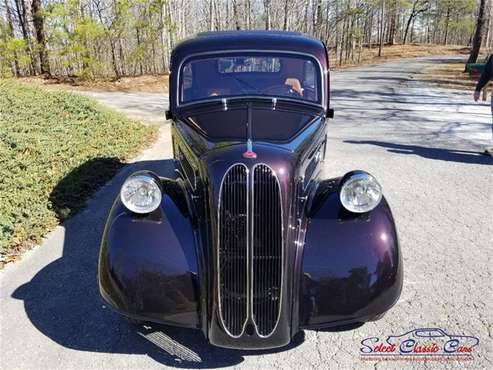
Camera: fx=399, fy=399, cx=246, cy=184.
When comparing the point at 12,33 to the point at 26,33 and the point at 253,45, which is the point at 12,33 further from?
the point at 253,45

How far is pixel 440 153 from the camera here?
7449 mm

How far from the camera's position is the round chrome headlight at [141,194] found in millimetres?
2727

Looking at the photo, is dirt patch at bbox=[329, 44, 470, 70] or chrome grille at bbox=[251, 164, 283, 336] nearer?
chrome grille at bbox=[251, 164, 283, 336]

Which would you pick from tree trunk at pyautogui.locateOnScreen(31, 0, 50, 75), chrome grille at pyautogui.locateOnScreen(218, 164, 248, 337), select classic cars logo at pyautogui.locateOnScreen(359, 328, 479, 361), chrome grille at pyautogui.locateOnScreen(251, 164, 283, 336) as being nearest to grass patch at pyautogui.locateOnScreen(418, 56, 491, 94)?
select classic cars logo at pyautogui.locateOnScreen(359, 328, 479, 361)

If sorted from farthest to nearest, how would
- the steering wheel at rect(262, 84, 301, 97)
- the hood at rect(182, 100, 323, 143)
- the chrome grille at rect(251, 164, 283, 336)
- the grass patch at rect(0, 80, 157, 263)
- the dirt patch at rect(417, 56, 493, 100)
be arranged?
the dirt patch at rect(417, 56, 493, 100), the grass patch at rect(0, 80, 157, 263), the steering wheel at rect(262, 84, 301, 97), the hood at rect(182, 100, 323, 143), the chrome grille at rect(251, 164, 283, 336)

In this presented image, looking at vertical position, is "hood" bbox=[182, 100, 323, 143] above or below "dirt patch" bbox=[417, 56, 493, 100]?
above

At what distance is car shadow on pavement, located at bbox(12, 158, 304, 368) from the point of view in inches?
109

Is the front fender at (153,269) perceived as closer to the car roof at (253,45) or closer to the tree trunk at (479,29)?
the car roof at (253,45)

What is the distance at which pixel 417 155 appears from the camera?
7.38m

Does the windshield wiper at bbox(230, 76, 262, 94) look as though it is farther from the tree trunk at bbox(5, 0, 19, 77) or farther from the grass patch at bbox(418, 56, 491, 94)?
Result: the tree trunk at bbox(5, 0, 19, 77)

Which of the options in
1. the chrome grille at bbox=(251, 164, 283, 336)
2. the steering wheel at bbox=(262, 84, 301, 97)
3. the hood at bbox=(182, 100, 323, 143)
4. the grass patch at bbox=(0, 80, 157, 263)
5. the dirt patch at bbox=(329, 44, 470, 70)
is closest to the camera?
the chrome grille at bbox=(251, 164, 283, 336)

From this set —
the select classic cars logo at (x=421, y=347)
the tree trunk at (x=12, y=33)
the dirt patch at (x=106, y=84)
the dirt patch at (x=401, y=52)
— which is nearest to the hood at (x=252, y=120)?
the select classic cars logo at (x=421, y=347)

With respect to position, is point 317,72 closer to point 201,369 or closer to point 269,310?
point 269,310

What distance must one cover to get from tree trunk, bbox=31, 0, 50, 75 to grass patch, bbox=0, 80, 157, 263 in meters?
10.6
